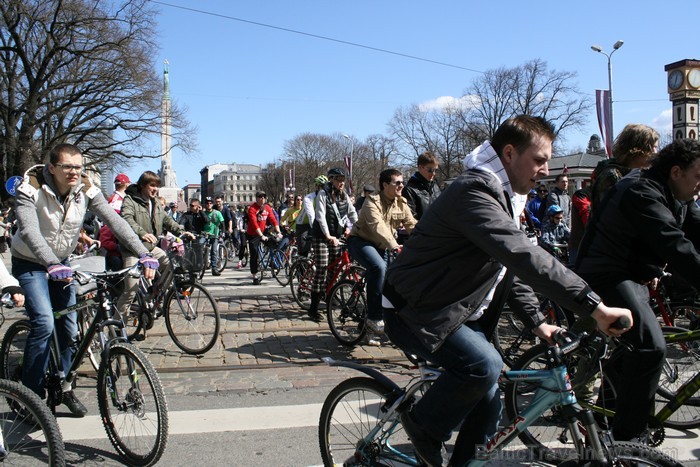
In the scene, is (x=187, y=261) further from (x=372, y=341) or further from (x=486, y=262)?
(x=486, y=262)

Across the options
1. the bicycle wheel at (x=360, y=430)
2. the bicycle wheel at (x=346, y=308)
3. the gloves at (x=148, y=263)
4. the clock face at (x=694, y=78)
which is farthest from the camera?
the clock face at (x=694, y=78)

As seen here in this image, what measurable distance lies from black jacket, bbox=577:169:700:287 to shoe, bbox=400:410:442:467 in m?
1.39

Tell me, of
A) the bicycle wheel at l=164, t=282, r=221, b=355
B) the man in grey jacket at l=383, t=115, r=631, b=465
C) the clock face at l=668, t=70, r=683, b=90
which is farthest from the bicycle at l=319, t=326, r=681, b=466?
the clock face at l=668, t=70, r=683, b=90

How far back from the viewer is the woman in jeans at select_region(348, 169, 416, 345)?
238 inches

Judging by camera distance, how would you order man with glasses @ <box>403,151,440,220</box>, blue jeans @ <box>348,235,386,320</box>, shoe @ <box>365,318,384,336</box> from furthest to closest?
1. man with glasses @ <box>403,151,440,220</box>
2. blue jeans @ <box>348,235,386,320</box>
3. shoe @ <box>365,318,384,336</box>

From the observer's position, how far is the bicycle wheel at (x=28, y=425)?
9.71 ft

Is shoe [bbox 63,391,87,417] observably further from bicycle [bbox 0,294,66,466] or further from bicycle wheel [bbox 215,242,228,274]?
bicycle wheel [bbox 215,242,228,274]

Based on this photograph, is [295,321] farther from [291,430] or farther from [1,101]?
[1,101]

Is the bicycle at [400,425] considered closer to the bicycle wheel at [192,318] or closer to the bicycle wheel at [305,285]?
the bicycle wheel at [192,318]

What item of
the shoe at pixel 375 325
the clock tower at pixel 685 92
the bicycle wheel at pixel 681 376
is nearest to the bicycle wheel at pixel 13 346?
the shoe at pixel 375 325

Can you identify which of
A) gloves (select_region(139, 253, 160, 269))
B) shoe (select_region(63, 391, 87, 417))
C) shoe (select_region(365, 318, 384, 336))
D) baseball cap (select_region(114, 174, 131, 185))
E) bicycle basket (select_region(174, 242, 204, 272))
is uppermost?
baseball cap (select_region(114, 174, 131, 185))

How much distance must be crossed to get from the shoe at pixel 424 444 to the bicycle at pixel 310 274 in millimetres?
4106

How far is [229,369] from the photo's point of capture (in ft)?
18.6

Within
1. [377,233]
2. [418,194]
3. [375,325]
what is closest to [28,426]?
[375,325]
